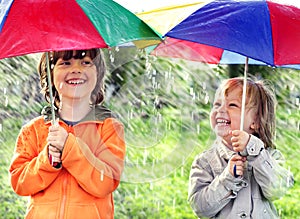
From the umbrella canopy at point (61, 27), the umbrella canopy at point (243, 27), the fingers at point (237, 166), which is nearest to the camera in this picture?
the umbrella canopy at point (61, 27)

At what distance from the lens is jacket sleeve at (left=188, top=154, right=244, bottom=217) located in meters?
4.13

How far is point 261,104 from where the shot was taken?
4281 mm

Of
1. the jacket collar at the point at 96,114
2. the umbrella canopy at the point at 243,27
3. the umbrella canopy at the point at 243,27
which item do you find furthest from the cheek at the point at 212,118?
the jacket collar at the point at 96,114

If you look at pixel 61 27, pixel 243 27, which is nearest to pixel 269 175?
pixel 243 27

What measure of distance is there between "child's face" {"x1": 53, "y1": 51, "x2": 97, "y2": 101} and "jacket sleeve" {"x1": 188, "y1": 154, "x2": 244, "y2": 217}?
25.1 inches

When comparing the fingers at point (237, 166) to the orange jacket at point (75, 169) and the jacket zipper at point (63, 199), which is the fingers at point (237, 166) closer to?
the orange jacket at point (75, 169)

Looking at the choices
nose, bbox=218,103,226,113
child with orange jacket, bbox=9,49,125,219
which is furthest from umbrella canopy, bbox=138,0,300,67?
child with orange jacket, bbox=9,49,125,219

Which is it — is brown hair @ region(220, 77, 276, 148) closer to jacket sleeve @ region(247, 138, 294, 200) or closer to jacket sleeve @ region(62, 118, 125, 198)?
jacket sleeve @ region(247, 138, 294, 200)

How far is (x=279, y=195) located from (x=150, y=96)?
0.75 metres

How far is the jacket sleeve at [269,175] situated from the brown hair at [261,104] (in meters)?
0.09

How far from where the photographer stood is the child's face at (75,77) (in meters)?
4.04

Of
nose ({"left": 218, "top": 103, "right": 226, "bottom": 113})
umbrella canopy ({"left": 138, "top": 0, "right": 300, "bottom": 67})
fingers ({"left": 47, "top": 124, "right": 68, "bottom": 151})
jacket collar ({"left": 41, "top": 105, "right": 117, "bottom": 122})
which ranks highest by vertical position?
umbrella canopy ({"left": 138, "top": 0, "right": 300, "bottom": 67})

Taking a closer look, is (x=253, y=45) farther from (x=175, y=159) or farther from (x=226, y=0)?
(x=175, y=159)

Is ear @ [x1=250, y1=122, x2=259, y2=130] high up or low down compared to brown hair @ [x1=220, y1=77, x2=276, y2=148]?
down
